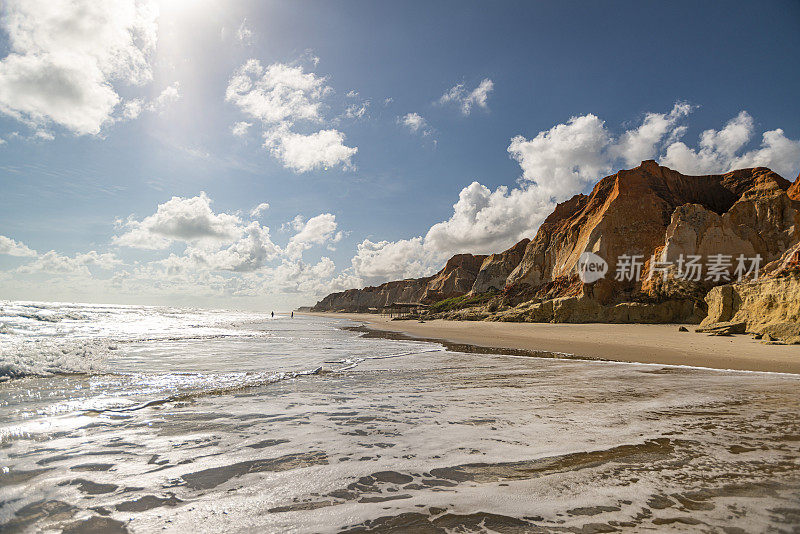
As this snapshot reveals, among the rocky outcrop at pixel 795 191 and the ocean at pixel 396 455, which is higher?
the rocky outcrop at pixel 795 191

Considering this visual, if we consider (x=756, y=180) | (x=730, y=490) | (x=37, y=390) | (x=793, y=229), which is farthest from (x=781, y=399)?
(x=756, y=180)

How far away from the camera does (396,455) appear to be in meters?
4.12

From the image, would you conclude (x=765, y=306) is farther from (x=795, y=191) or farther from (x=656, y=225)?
(x=795, y=191)

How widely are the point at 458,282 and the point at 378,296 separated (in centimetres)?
5640

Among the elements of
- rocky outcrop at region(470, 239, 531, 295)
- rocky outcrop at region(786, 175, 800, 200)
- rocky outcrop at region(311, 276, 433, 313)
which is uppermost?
rocky outcrop at region(786, 175, 800, 200)

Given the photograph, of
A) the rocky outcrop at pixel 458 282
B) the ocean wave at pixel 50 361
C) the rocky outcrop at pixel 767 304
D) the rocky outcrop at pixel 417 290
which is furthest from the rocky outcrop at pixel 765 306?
the rocky outcrop at pixel 417 290

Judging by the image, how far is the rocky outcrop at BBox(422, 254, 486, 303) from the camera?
Result: 103 m

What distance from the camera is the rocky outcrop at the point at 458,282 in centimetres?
10262

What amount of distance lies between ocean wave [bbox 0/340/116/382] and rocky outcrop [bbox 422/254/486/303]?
91.3m

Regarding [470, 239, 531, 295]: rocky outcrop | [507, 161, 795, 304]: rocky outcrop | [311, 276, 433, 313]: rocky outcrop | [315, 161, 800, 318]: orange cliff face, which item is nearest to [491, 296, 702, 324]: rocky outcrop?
[315, 161, 800, 318]: orange cliff face

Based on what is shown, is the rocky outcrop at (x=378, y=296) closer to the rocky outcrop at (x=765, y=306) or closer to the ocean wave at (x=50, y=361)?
the rocky outcrop at (x=765, y=306)

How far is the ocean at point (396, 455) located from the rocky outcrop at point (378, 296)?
115 m

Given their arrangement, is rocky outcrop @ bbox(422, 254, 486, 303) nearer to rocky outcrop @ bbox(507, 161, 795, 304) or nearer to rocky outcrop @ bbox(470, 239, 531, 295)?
rocky outcrop @ bbox(470, 239, 531, 295)

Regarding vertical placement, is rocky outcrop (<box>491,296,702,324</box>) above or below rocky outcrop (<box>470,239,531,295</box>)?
below
